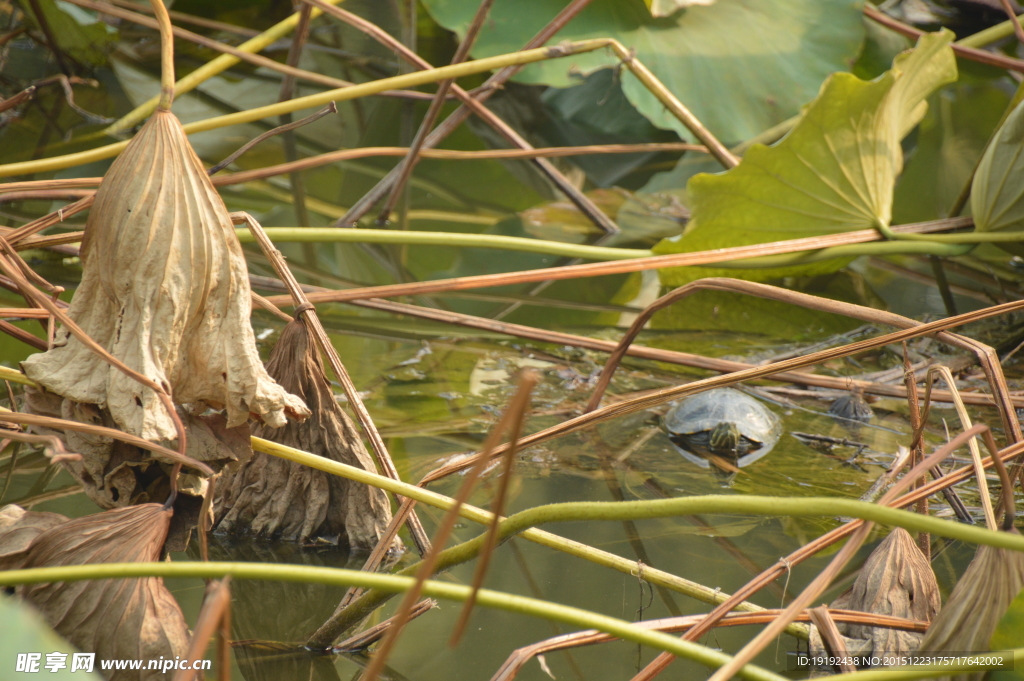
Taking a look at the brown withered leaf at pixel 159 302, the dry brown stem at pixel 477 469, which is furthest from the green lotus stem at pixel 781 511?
the brown withered leaf at pixel 159 302

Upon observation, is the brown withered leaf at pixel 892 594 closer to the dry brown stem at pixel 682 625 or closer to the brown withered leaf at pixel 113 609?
the dry brown stem at pixel 682 625

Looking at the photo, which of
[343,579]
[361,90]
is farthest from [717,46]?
[343,579]

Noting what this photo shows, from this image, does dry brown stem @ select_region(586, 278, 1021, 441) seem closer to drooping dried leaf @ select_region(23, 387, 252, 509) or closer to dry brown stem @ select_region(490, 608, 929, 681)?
dry brown stem @ select_region(490, 608, 929, 681)

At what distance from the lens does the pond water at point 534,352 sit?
69 cm

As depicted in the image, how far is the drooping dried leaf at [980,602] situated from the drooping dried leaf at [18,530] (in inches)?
26.2

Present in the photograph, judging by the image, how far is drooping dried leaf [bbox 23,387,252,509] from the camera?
58 centimetres

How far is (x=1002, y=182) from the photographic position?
4.28ft

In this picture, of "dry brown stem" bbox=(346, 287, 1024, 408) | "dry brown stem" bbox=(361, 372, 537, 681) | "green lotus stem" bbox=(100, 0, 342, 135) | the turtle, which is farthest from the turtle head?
"green lotus stem" bbox=(100, 0, 342, 135)

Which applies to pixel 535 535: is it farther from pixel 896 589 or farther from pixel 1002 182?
pixel 1002 182

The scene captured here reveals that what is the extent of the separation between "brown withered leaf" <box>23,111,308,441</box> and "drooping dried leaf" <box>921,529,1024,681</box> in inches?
20.3

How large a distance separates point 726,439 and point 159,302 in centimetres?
76

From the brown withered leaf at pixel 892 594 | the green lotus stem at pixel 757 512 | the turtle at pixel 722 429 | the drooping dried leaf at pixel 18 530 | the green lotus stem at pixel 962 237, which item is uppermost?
the green lotus stem at pixel 757 512

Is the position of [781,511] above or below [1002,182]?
above

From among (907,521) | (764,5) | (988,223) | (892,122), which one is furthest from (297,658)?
(764,5)
